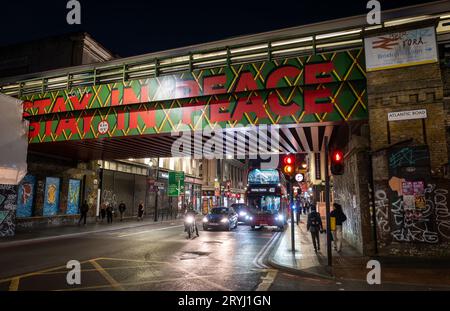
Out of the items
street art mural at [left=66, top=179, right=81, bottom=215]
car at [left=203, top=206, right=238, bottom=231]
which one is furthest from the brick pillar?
street art mural at [left=66, top=179, right=81, bottom=215]

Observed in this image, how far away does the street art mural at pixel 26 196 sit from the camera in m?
21.0

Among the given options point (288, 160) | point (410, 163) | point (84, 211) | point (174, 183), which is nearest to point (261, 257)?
point (288, 160)

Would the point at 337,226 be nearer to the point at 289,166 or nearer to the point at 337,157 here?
the point at 289,166

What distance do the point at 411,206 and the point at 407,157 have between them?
158 centimetres

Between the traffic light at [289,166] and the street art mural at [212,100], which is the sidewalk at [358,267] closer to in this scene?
the traffic light at [289,166]

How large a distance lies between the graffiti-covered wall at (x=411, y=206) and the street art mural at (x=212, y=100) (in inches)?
104

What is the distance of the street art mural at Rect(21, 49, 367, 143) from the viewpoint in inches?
519

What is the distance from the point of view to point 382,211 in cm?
1100

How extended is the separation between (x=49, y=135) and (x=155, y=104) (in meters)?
6.98

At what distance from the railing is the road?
8.52 meters

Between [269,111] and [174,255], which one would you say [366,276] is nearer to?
[174,255]

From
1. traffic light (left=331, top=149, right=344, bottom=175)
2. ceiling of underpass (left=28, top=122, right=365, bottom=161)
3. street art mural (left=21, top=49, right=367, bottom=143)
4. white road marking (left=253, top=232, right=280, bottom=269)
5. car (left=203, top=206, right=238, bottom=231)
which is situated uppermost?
street art mural (left=21, top=49, right=367, bottom=143)

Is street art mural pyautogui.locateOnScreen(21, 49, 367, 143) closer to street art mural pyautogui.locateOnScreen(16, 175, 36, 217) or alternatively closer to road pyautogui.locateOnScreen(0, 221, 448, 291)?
street art mural pyautogui.locateOnScreen(16, 175, 36, 217)

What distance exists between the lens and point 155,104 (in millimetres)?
16547
